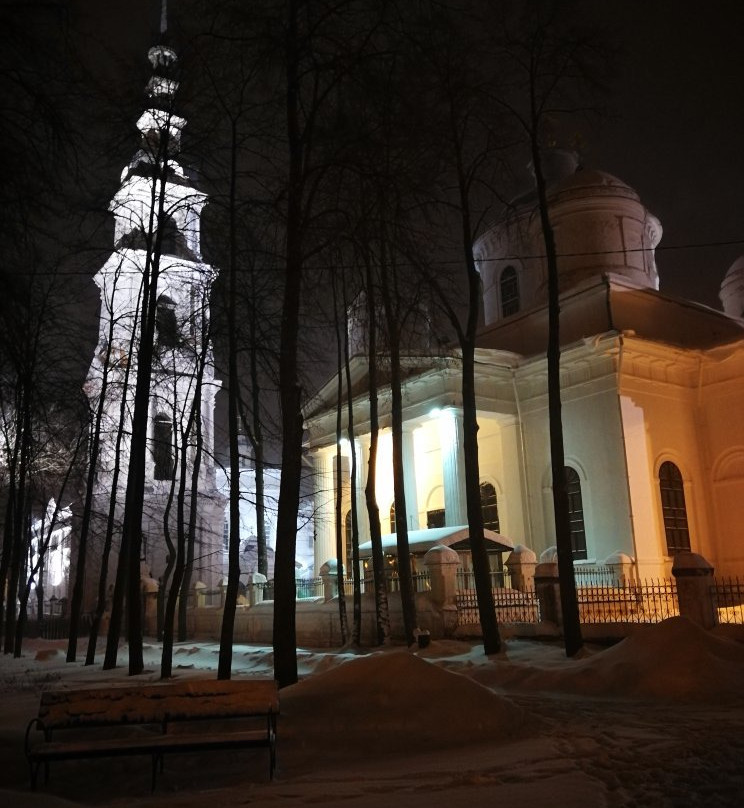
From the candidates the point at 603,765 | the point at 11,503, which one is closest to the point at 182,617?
the point at 11,503

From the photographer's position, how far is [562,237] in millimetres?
29047

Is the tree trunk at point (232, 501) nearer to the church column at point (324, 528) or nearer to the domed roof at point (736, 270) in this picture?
the church column at point (324, 528)

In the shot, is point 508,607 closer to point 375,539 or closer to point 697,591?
point 375,539

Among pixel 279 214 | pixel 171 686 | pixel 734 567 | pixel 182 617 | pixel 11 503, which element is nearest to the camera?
pixel 171 686

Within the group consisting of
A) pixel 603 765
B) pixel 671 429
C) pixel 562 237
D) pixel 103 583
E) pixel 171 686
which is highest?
pixel 562 237

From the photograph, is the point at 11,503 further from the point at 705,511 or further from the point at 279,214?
the point at 705,511

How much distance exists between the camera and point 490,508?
26.5m

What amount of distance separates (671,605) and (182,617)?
14514mm

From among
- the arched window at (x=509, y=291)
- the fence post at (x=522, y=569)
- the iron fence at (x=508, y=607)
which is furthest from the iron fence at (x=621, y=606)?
the arched window at (x=509, y=291)

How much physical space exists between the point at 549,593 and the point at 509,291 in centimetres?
1691

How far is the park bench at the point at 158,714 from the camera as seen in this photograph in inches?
234

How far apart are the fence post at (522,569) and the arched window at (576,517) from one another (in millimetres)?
4573

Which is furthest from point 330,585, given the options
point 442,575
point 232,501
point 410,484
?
point 232,501

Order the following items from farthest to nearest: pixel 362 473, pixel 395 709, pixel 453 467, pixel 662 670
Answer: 1. pixel 362 473
2. pixel 453 467
3. pixel 662 670
4. pixel 395 709
